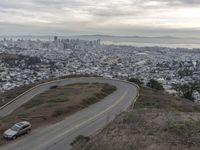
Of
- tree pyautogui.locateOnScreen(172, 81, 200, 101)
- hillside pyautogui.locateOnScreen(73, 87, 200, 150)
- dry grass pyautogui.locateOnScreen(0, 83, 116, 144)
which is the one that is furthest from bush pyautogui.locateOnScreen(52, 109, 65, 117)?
tree pyautogui.locateOnScreen(172, 81, 200, 101)

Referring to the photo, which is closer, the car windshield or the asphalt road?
the asphalt road

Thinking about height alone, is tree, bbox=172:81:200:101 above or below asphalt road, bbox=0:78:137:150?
below

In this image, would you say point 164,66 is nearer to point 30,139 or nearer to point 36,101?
point 36,101

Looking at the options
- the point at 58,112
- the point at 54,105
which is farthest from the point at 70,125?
the point at 54,105

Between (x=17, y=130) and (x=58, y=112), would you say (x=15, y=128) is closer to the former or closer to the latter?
(x=17, y=130)

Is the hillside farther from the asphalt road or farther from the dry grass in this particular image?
the dry grass

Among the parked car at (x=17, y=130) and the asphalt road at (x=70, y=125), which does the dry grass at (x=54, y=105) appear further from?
the asphalt road at (x=70, y=125)

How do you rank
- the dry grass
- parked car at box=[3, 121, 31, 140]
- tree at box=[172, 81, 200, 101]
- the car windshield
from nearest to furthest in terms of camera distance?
parked car at box=[3, 121, 31, 140] → the car windshield → the dry grass → tree at box=[172, 81, 200, 101]
